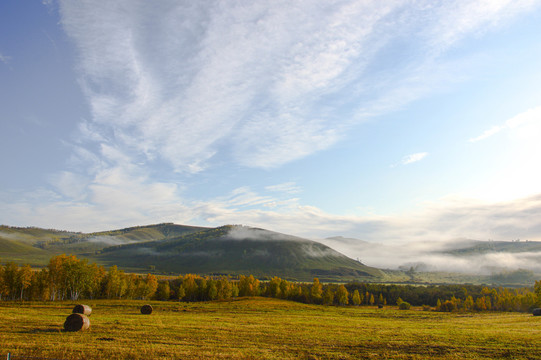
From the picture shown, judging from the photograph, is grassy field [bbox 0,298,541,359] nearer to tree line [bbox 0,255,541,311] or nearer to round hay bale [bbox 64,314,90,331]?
round hay bale [bbox 64,314,90,331]

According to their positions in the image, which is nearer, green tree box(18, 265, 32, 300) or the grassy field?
the grassy field

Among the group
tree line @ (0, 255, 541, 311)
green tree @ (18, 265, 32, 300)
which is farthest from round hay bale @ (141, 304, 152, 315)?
green tree @ (18, 265, 32, 300)

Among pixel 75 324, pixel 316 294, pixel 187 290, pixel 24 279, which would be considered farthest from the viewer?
pixel 316 294

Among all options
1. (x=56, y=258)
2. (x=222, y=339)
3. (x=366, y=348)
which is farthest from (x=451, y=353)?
(x=56, y=258)

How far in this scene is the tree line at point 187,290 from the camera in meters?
101

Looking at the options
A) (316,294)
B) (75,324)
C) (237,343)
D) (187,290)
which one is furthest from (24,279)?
(316,294)

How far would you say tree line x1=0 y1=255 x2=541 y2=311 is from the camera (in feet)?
332

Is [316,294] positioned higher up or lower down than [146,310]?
lower down

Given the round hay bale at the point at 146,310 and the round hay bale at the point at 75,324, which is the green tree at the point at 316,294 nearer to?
the round hay bale at the point at 146,310

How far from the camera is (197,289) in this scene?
146 meters

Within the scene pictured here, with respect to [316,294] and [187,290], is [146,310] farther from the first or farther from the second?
[316,294]

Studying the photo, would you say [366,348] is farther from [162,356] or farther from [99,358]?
[99,358]

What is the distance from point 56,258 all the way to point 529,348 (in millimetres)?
119320

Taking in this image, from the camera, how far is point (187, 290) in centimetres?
14562
